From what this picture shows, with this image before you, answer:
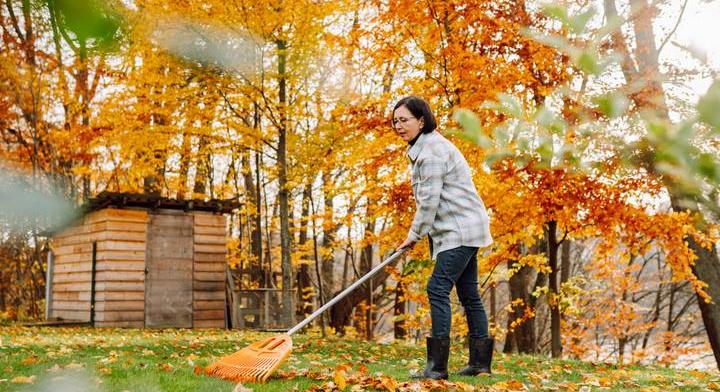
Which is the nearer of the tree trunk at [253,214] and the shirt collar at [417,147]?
the shirt collar at [417,147]

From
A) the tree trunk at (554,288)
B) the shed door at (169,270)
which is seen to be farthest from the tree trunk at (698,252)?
the shed door at (169,270)

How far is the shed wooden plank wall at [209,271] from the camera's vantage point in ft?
46.2

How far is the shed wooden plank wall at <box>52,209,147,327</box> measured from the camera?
13.2 meters

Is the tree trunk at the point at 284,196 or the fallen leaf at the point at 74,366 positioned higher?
the tree trunk at the point at 284,196

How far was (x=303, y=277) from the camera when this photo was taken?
65.0 ft

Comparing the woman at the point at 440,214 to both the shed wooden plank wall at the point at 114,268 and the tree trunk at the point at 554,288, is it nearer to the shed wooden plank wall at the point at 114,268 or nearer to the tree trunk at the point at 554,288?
the tree trunk at the point at 554,288

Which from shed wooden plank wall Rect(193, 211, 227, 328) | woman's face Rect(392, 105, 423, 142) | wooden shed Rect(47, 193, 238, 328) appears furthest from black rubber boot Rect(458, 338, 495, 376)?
shed wooden plank wall Rect(193, 211, 227, 328)

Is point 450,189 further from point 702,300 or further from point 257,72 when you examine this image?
point 257,72

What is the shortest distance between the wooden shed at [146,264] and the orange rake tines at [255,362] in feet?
32.2

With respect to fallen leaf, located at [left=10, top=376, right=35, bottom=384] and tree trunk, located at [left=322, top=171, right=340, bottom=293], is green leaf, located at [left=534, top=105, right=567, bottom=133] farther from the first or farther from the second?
tree trunk, located at [left=322, top=171, right=340, bottom=293]

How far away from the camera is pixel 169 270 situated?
45.4 feet

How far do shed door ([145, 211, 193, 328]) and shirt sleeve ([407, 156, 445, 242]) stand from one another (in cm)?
1061

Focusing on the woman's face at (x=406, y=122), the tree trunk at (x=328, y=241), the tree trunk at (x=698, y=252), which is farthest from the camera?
the tree trunk at (x=328, y=241)

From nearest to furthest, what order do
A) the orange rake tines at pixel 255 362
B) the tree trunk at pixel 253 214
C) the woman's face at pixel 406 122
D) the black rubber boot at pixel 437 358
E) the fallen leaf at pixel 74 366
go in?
the orange rake tines at pixel 255 362, the black rubber boot at pixel 437 358, the woman's face at pixel 406 122, the fallen leaf at pixel 74 366, the tree trunk at pixel 253 214
